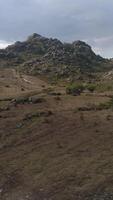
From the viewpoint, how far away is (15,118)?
1673 inches

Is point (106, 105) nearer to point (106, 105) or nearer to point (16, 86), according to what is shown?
point (106, 105)

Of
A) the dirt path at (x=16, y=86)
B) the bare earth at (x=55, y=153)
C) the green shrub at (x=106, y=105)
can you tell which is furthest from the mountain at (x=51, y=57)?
the bare earth at (x=55, y=153)

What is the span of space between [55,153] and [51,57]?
11606 centimetres

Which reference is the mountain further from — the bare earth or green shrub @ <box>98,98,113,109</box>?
the bare earth

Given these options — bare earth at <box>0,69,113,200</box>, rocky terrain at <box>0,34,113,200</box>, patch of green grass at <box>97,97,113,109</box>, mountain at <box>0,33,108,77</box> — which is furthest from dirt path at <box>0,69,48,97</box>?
mountain at <box>0,33,108,77</box>

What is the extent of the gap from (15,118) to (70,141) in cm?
951

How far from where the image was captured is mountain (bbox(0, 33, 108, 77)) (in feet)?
425

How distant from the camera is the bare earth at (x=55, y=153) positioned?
2595cm

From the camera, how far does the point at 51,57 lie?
482ft

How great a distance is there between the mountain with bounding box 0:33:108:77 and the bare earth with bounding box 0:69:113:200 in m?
73.9

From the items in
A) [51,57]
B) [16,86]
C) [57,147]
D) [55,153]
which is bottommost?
[55,153]

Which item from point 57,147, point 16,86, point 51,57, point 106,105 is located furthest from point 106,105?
point 51,57

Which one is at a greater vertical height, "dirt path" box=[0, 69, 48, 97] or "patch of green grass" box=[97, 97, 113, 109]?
"dirt path" box=[0, 69, 48, 97]

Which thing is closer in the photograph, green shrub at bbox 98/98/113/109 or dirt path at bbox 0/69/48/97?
green shrub at bbox 98/98/113/109
